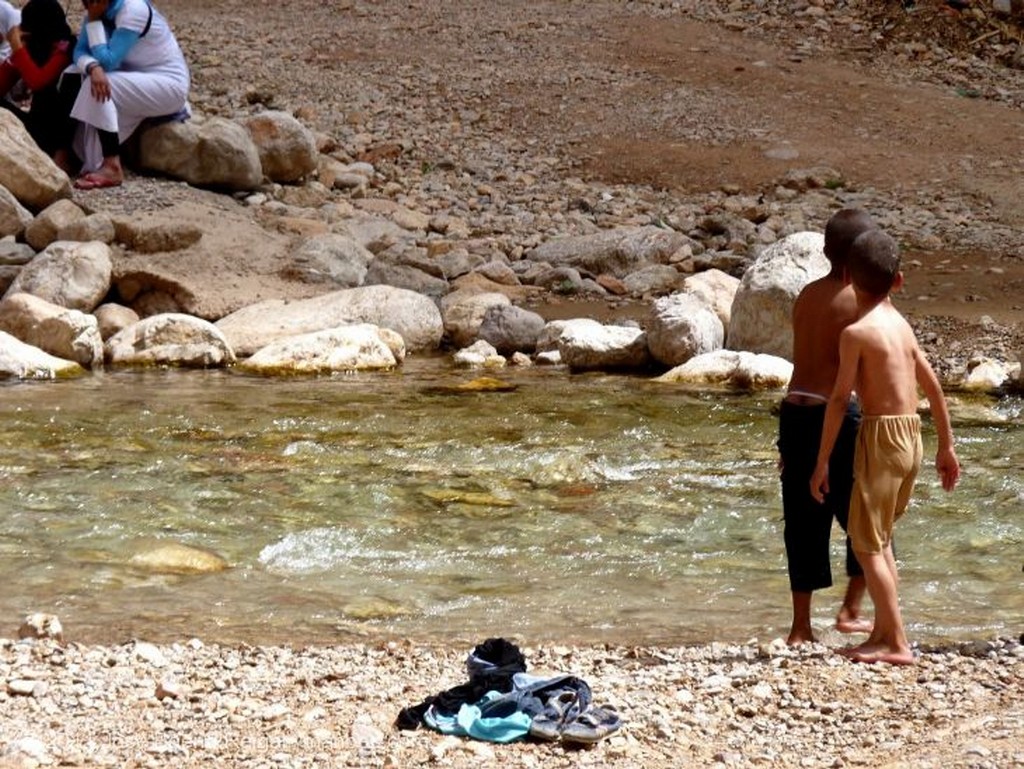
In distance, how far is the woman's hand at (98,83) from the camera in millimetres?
12789

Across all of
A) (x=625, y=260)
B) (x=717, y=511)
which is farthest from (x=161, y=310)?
(x=717, y=511)

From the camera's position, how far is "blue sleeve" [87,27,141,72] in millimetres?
12906

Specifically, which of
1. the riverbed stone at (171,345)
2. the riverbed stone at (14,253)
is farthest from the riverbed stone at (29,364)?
the riverbed stone at (14,253)

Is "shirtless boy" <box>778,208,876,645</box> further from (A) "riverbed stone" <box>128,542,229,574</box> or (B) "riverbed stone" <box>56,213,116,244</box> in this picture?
(B) "riverbed stone" <box>56,213,116,244</box>

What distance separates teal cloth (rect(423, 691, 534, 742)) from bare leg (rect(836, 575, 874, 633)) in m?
1.54

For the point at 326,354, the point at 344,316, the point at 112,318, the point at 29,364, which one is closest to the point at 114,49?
the point at 112,318

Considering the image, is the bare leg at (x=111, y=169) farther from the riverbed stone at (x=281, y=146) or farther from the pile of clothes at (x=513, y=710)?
the pile of clothes at (x=513, y=710)

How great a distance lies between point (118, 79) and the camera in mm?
13047

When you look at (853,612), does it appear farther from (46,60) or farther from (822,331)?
(46,60)

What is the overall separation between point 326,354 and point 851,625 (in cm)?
630

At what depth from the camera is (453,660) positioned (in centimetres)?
509

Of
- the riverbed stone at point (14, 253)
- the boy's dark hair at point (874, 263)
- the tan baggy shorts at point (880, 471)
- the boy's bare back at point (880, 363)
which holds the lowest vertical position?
the riverbed stone at point (14, 253)

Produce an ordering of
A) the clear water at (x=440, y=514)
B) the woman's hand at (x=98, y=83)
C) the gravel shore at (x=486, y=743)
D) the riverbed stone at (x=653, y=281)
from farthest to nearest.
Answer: the riverbed stone at (x=653, y=281), the woman's hand at (x=98, y=83), the clear water at (x=440, y=514), the gravel shore at (x=486, y=743)

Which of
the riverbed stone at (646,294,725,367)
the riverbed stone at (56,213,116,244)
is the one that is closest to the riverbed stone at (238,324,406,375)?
the riverbed stone at (646,294,725,367)
